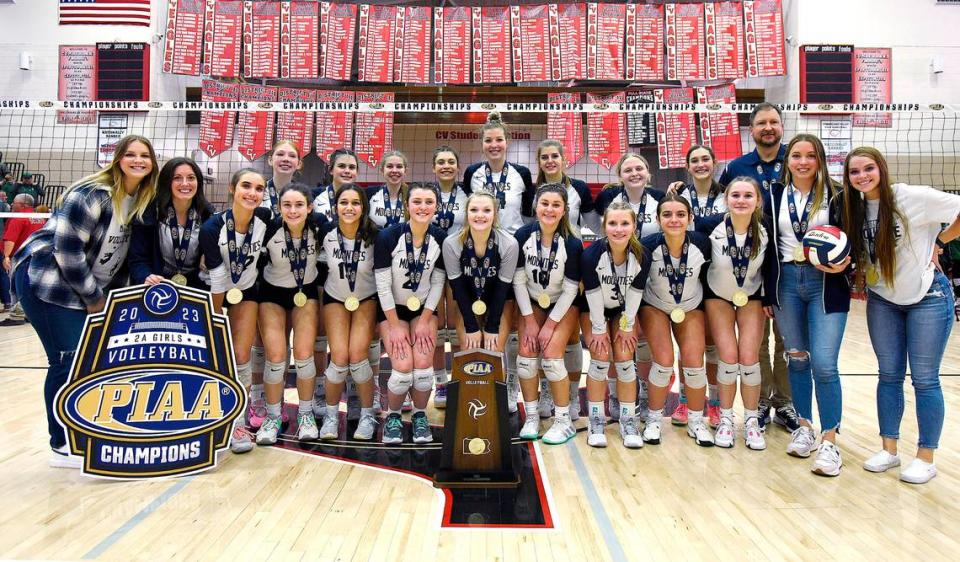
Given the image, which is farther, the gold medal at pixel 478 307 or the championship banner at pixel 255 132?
the championship banner at pixel 255 132

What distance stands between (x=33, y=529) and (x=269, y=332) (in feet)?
4.74

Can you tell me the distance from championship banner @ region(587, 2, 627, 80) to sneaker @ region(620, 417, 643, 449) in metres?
7.45

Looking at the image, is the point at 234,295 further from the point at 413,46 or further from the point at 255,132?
the point at 413,46

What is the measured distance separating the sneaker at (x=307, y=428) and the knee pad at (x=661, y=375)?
6.71ft

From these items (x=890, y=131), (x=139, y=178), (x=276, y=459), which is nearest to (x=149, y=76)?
(x=139, y=178)

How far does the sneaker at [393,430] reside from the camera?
361 centimetres

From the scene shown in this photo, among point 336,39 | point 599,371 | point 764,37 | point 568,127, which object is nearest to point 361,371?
point 599,371

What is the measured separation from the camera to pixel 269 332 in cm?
360

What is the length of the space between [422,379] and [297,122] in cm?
766

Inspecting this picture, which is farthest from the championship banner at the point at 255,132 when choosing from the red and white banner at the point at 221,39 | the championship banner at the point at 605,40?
the championship banner at the point at 605,40

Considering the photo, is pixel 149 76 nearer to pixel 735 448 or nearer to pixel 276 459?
pixel 276 459

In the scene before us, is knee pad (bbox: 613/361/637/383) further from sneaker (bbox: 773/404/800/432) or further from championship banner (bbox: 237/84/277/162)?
championship banner (bbox: 237/84/277/162)

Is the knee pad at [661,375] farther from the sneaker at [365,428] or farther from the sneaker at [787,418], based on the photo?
the sneaker at [365,428]

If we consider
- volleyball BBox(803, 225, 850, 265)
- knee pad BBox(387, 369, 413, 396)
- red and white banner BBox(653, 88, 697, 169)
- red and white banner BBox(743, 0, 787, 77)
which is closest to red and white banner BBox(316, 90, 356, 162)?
red and white banner BBox(653, 88, 697, 169)
